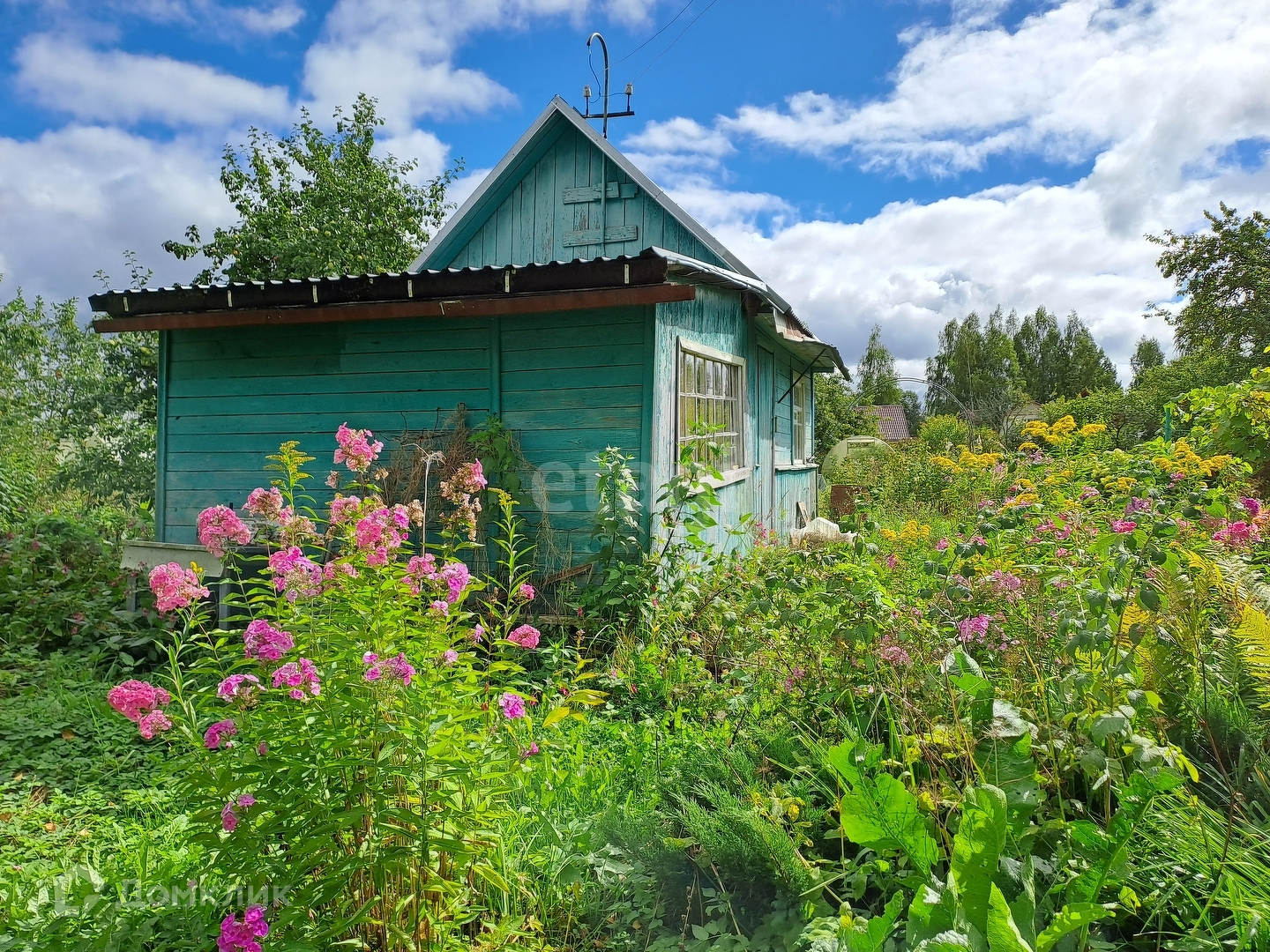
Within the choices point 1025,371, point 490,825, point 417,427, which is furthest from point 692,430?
point 1025,371

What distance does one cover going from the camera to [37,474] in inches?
475

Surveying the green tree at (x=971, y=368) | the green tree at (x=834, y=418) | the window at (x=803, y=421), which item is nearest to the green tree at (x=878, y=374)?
the green tree at (x=971, y=368)

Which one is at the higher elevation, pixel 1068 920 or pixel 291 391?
pixel 291 391

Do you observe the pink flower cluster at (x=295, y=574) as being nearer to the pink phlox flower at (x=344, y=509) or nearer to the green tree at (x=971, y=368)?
the pink phlox flower at (x=344, y=509)

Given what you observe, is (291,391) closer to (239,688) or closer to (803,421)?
(239,688)

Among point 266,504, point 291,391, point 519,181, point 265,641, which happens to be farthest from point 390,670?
point 519,181

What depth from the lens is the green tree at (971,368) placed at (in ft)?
136

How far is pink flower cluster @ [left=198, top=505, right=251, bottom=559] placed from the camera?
78.7 inches

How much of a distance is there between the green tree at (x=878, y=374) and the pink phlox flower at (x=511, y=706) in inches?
1811

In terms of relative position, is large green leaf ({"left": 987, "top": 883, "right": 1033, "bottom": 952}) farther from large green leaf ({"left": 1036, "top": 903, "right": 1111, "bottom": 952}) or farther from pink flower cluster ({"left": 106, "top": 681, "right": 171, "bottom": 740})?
pink flower cluster ({"left": 106, "top": 681, "right": 171, "bottom": 740})

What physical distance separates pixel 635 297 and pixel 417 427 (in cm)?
234

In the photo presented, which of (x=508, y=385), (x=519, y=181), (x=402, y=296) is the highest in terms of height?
(x=519, y=181)

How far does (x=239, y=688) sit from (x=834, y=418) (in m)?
24.2

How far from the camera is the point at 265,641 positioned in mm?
1802
